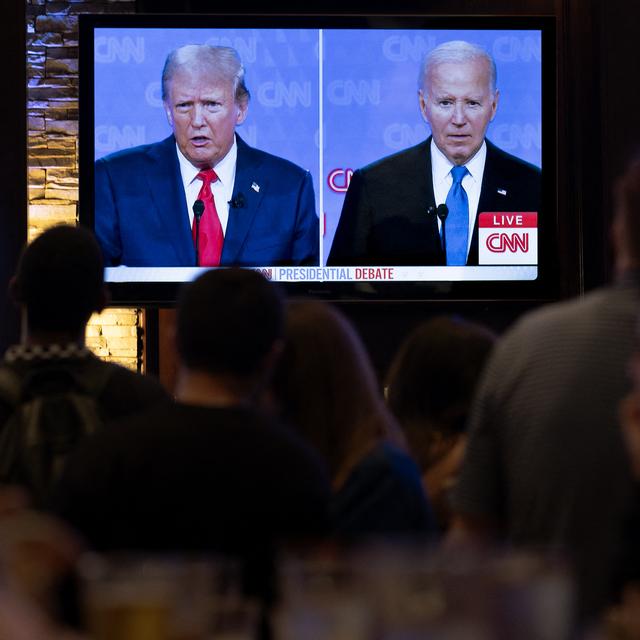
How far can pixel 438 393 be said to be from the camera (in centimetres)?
247

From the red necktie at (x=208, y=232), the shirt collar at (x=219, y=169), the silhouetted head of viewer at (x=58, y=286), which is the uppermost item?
the shirt collar at (x=219, y=169)

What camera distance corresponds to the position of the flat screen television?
16.3ft

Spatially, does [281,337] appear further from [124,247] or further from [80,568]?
[124,247]

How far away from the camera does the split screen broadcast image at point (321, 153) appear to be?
496cm

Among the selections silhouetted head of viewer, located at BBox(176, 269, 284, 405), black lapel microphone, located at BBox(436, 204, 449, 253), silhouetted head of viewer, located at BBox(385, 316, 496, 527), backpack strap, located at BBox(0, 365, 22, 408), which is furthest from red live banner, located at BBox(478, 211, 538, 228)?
silhouetted head of viewer, located at BBox(176, 269, 284, 405)

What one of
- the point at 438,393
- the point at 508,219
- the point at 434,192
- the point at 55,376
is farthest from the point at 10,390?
the point at 508,219

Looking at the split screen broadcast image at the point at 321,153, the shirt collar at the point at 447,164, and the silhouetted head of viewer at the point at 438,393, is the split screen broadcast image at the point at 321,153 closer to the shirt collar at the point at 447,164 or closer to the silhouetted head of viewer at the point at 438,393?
the shirt collar at the point at 447,164

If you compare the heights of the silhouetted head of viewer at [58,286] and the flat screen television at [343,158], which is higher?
the flat screen television at [343,158]

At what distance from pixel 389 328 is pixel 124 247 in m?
1.21

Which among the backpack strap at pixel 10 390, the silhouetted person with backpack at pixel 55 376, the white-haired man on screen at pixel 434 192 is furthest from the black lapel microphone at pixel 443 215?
the backpack strap at pixel 10 390

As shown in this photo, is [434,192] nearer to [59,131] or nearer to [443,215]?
[443,215]

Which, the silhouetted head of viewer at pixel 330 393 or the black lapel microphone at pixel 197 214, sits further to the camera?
the black lapel microphone at pixel 197 214

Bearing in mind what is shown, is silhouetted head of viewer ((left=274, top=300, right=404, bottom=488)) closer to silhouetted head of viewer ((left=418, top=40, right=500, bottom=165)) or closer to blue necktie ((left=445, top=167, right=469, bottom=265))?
blue necktie ((left=445, top=167, right=469, bottom=265))

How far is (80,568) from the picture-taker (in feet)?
2.45
